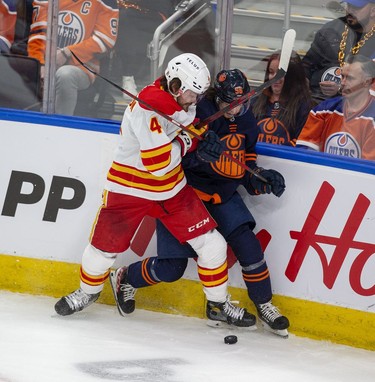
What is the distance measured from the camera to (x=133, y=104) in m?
3.86

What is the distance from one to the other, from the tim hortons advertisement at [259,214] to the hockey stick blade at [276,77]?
319mm

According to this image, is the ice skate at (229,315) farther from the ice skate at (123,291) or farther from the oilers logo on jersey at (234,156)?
the oilers logo on jersey at (234,156)

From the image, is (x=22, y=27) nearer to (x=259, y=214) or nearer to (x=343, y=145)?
(x=259, y=214)

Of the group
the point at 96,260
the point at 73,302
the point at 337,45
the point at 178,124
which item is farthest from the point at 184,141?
the point at 73,302

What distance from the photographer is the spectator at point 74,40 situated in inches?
166

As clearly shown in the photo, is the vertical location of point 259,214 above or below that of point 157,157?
below

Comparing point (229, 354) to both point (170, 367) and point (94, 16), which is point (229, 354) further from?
point (94, 16)

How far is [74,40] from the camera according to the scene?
4289 millimetres

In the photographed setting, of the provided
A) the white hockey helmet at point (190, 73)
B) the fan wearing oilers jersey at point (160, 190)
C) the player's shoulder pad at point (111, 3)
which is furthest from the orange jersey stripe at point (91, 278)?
the player's shoulder pad at point (111, 3)

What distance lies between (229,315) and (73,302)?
2.02 ft

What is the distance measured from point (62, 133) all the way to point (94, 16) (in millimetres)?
494

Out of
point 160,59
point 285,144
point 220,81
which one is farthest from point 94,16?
point 285,144

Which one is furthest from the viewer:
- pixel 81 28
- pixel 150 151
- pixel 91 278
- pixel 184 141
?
pixel 81 28

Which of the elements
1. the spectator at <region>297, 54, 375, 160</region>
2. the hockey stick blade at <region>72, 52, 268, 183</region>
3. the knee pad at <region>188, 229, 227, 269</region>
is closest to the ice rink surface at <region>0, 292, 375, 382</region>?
the knee pad at <region>188, 229, 227, 269</region>
